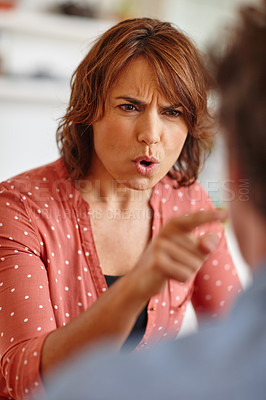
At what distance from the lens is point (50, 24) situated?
9.95 feet

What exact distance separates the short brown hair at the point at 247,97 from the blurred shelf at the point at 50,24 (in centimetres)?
241

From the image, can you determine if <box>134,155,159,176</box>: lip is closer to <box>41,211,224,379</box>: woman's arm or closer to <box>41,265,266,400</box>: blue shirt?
<box>41,211,224,379</box>: woman's arm

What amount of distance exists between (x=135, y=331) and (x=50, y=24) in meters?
2.24

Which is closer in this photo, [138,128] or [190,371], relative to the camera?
[190,371]

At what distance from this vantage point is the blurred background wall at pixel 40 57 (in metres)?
3.02

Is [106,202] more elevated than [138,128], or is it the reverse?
[138,128]

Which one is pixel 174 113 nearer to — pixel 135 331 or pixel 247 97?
pixel 135 331

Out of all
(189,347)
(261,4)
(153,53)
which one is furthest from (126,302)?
(153,53)

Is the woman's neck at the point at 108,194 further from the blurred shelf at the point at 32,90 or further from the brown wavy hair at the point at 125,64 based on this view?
the blurred shelf at the point at 32,90

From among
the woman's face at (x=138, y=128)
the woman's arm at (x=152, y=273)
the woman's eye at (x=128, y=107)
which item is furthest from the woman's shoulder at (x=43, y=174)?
the woman's arm at (x=152, y=273)

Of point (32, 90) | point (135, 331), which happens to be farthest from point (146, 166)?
point (32, 90)

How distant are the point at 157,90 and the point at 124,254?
0.41m

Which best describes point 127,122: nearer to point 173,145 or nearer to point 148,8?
point 173,145

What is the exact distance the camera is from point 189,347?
0.53m
